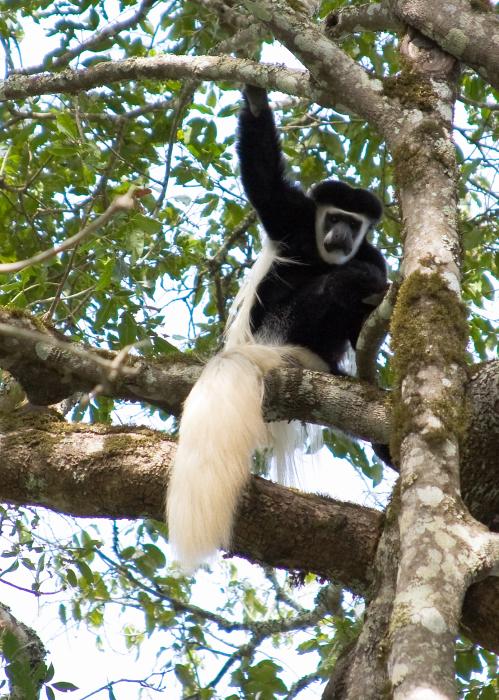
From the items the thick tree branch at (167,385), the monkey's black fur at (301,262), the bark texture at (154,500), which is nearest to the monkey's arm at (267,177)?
the monkey's black fur at (301,262)

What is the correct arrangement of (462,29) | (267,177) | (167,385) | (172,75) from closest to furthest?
(462,29) → (167,385) → (172,75) → (267,177)

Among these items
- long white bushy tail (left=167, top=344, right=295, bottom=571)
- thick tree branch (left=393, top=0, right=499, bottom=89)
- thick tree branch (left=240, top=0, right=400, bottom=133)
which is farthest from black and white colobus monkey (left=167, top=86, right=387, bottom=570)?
thick tree branch (left=393, top=0, right=499, bottom=89)

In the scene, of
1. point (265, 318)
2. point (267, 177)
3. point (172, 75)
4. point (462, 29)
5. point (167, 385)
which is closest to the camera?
point (462, 29)

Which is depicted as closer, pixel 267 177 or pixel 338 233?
pixel 267 177

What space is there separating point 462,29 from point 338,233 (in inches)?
47.9

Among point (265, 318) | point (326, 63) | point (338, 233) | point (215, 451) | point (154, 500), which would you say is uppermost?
point (338, 233)

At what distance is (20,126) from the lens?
3.30 m

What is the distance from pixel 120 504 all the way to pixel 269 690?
62 cm

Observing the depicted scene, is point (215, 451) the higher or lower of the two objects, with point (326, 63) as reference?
lower

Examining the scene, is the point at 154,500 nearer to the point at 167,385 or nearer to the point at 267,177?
the point at 167,385

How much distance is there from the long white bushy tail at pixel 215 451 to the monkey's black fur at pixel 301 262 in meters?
0.41

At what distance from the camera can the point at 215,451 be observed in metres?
2.11

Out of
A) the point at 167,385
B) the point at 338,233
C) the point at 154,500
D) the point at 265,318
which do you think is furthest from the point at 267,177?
the point at 154,500

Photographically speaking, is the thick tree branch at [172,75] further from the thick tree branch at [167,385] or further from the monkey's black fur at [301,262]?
the thick tree branch at [167,385]
